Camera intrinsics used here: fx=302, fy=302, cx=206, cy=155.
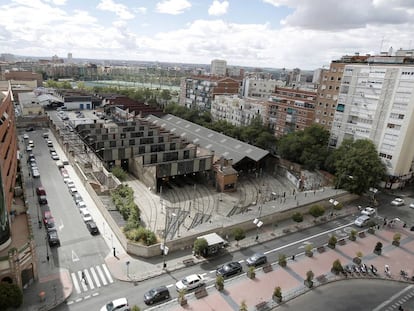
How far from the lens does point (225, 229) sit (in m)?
38.6

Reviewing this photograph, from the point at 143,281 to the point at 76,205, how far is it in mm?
19912

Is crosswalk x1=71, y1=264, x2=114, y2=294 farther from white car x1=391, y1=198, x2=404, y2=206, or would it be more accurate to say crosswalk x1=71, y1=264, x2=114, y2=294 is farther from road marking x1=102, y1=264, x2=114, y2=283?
white car x1=391, y1=198, x2=404, y2=206

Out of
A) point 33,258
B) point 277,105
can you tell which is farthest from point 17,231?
point 277,105

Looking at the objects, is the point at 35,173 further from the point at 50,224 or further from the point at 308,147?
the point at 308,147

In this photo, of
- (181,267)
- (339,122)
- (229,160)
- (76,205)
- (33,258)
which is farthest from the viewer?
(339,122)

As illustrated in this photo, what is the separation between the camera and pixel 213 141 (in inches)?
2820

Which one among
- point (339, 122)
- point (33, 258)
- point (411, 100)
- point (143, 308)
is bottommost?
point (143, 308)

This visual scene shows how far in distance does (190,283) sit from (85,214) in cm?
1962

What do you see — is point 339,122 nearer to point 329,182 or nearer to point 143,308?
point 329,182

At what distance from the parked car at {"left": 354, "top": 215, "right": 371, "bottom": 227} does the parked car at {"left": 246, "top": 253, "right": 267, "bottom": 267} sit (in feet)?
63.1

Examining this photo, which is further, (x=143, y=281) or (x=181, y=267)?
(x=181, y=267)

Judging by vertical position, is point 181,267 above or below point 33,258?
below

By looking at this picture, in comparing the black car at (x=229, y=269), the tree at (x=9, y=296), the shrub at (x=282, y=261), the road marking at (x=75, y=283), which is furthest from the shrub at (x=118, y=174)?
the shrub at (x=282, y=261)

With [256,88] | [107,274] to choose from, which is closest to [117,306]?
[107,274]
